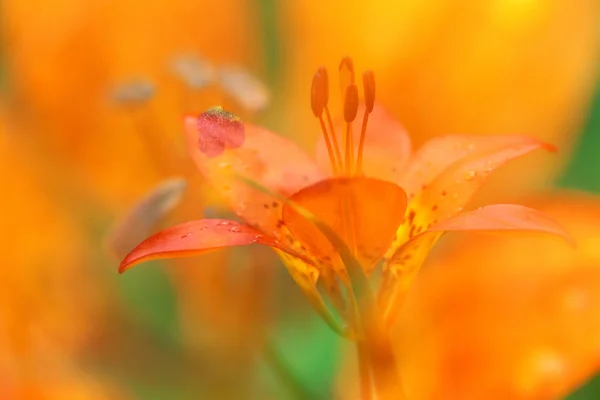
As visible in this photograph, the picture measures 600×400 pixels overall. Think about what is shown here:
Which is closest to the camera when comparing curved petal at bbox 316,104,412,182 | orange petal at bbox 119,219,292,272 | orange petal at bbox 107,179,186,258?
orange petal at bbox 119,219,292,272

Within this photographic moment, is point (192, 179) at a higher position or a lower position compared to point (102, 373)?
higher

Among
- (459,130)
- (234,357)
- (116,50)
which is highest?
(116,50)

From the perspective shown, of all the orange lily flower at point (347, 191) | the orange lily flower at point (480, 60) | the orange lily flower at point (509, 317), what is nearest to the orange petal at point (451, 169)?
the orange lily flower at point (347, 191)

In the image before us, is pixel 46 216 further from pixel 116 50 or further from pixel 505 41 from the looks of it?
pixel 505 41

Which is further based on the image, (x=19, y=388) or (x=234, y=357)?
(x=234, y=357)

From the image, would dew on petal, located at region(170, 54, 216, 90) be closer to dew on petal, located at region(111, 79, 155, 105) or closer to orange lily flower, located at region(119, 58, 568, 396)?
dew on petal, located at region(111, 79, 155, 105)

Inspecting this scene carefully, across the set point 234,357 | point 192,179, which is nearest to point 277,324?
point 234,357

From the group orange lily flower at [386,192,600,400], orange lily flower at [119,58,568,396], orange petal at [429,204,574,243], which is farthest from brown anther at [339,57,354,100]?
orange lily flower at [386,192,600,400]
